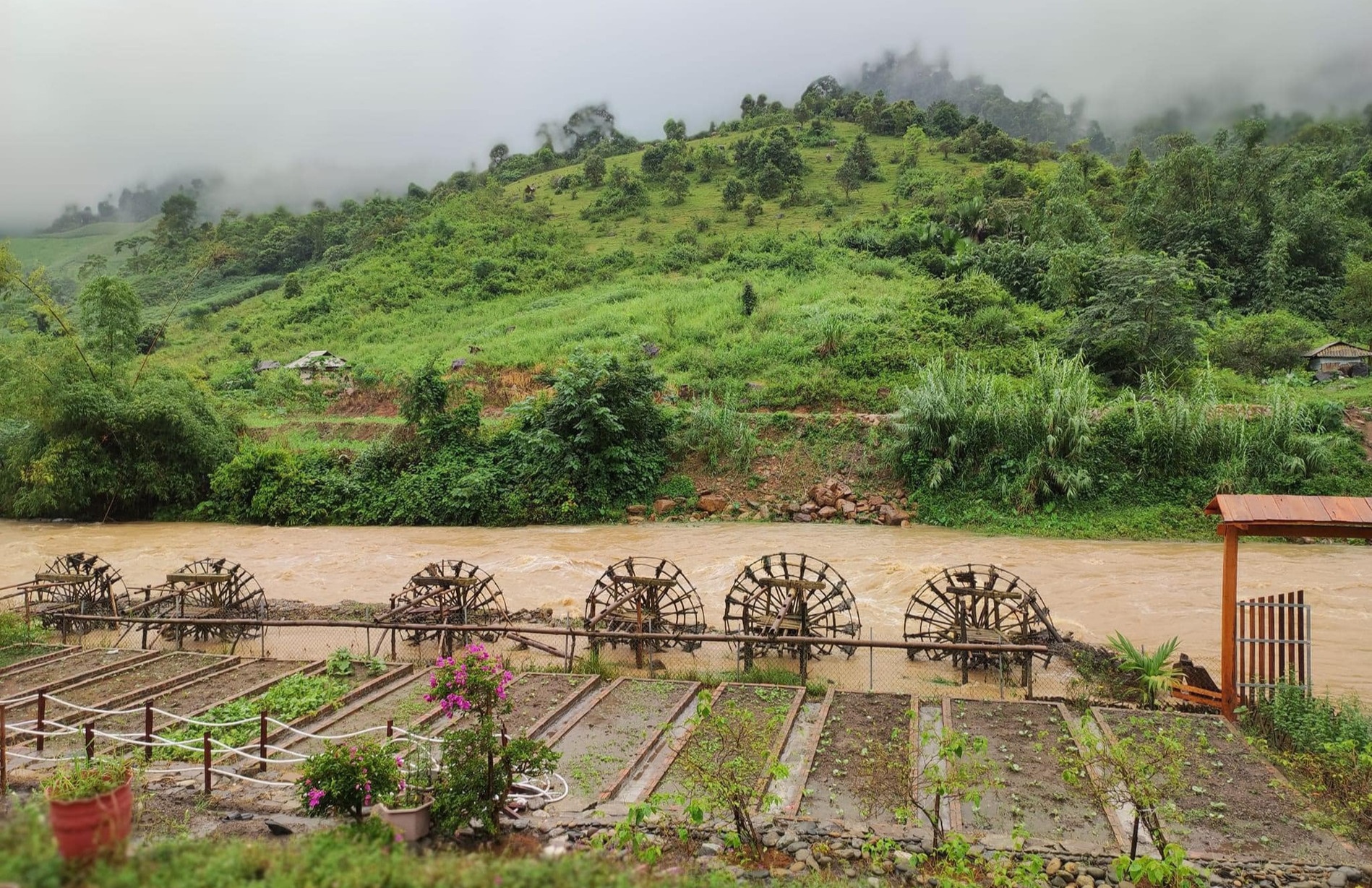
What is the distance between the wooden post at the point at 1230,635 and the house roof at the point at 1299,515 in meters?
0.36

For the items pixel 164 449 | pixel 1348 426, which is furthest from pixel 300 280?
pixel 1348 426

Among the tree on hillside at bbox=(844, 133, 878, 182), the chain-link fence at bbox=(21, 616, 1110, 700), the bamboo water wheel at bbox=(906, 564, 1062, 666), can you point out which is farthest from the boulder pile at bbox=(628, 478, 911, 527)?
the tree on hillside at bbox=(844, 133, 878, 182)

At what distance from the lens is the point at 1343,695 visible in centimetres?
1080

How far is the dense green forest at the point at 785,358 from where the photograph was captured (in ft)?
78.8

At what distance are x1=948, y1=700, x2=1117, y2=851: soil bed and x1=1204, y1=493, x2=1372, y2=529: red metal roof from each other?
309 centimetres

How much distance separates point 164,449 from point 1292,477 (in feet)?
116

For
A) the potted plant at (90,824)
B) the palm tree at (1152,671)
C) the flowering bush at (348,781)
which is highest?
the potted plant at (90,824)

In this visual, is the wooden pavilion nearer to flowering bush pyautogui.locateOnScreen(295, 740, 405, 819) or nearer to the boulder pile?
flowering bush pyautogui.locateOnScreen(295, 740, 405, 819)

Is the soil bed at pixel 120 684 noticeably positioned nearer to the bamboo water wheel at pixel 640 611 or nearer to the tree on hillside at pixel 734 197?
the bamboo water wheel at pixel 640 611

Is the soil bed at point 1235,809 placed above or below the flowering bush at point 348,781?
below

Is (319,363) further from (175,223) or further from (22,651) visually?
(175,223)

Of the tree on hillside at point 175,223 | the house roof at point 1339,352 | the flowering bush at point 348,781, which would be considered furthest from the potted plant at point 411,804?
the tree on hillside at point 175,223

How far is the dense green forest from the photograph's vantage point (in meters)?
24.0

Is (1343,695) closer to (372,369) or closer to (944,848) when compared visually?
(944,848)
